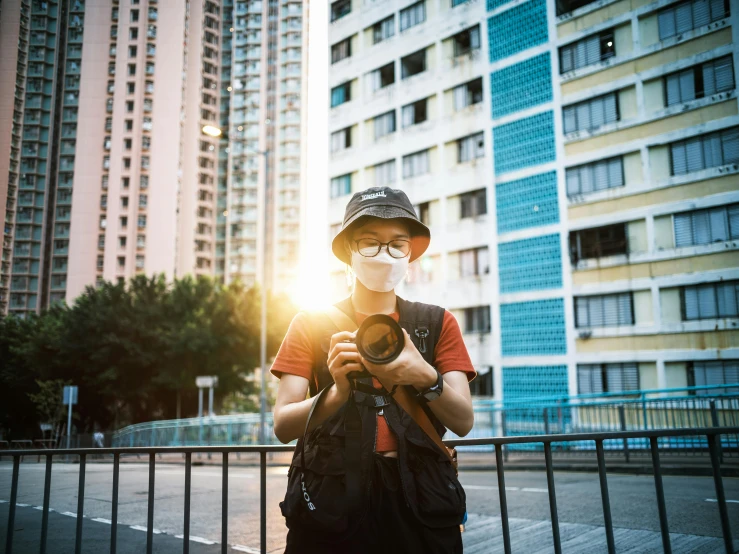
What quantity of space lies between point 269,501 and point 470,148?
72.7 ft

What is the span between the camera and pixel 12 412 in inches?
306

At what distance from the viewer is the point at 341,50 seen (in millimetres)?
34375

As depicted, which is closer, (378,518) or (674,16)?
(378,518)

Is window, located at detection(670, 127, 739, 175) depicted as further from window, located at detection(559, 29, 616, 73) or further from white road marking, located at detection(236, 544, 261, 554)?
white road marking, located at detection(236, 544, 261, 554)

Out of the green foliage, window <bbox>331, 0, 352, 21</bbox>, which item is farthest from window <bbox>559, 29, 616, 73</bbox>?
the green foliage

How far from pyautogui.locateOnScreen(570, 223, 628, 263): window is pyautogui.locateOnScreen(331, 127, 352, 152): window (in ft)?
48.2

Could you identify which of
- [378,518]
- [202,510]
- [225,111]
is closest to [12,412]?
[202,510]

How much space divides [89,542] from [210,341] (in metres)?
28.2

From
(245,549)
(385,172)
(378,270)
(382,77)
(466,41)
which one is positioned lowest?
(245,549)

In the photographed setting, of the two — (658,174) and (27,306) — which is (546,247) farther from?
(27,306)

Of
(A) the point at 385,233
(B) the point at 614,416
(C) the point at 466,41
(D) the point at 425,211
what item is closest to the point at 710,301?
(B) the point at 614,416

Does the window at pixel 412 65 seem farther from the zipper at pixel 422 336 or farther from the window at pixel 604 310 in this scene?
the zipper at pixel 422 336

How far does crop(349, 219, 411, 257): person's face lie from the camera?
2.08m

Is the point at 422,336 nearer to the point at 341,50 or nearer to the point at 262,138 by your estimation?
the point at 341,50
